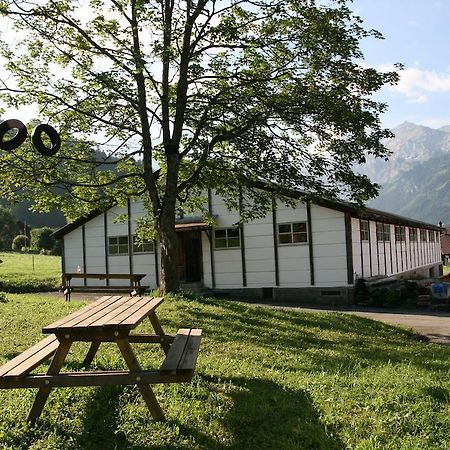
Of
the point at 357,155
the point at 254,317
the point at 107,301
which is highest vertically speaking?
the point at 357,155

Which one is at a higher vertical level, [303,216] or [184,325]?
[303,216]

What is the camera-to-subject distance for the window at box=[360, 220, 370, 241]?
22.5m

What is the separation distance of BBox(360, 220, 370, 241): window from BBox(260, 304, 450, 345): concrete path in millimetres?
4382

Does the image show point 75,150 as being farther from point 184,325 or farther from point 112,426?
point 112,426

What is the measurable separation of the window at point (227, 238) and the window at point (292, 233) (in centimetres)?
195

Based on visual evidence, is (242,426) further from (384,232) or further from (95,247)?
(384,232)

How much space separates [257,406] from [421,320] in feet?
39.5

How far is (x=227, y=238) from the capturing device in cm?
2309

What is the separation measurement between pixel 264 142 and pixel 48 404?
32.4 feet

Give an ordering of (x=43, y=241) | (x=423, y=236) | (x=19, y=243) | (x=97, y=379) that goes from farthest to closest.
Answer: (x=19, y=243) < (x=43, y=241) < (x=423, y=236) < (x=97, y=379)

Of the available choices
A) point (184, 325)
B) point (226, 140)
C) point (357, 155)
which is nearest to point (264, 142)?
point (226, 140)

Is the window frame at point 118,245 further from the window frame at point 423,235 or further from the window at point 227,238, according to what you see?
the window frame at point 423,235

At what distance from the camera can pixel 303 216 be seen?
21406 millimetres

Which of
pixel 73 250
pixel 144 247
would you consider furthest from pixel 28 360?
pixel 73 250
